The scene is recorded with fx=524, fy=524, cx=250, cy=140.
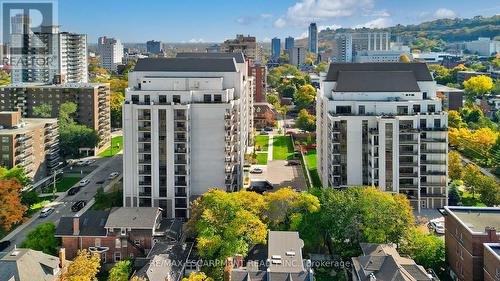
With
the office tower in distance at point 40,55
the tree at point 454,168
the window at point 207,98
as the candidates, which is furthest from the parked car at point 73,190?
the office tower in distance at point 40,55

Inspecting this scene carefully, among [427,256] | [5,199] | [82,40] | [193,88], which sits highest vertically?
[82,40]

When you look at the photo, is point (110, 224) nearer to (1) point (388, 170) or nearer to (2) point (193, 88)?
(2) point (193, 88)

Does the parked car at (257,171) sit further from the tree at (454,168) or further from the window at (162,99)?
the tree at (454,168)

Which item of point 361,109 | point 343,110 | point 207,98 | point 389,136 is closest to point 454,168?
point 389,136

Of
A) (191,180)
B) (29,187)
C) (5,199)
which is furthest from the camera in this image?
(29,187)

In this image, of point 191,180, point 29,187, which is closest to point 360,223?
point 191,180

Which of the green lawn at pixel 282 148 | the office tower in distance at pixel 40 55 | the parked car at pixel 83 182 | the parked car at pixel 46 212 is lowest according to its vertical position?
the parked car at pixel 46 212

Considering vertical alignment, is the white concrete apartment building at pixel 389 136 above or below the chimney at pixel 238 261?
above
